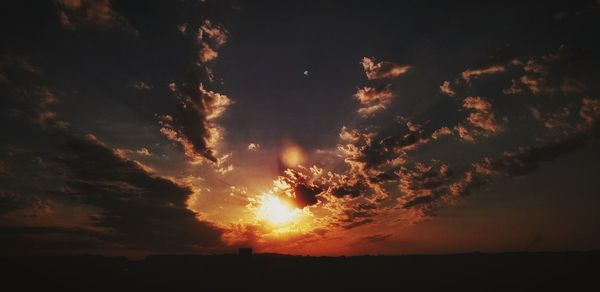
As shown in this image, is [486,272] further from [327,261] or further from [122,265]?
[122,265]

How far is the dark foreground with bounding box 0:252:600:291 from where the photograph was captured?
35.8m

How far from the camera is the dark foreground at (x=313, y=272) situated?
117ft

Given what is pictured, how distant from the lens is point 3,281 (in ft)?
128

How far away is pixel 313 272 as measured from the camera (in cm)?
5172

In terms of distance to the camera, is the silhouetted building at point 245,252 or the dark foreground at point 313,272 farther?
the silhouetted building at point 245,252

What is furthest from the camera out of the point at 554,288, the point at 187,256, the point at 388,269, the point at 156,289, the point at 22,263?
the point at 187,256

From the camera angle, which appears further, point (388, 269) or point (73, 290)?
point (388, 269)

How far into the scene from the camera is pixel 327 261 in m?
54.8

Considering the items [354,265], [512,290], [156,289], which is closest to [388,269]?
[354,265]

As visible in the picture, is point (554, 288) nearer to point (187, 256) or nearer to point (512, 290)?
point (512, 290)

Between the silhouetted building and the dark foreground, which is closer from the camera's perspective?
the dark foreground

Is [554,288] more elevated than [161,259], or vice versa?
[161,259]

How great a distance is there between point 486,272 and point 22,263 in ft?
211

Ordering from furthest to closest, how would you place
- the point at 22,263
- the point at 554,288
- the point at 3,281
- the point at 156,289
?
the point at 22,263 < the point at 156,289 < the point at 3,281 < the point at 554,288
